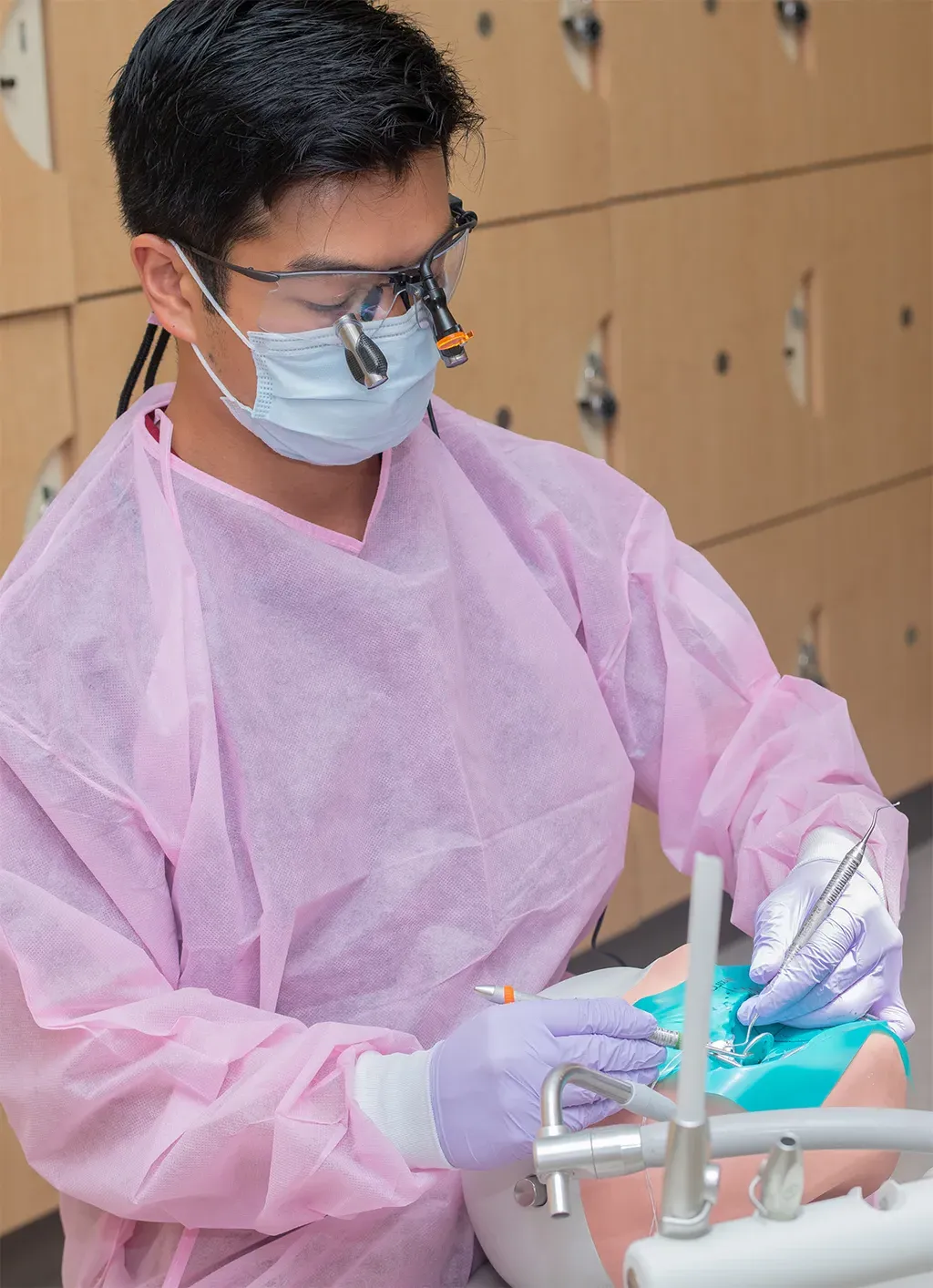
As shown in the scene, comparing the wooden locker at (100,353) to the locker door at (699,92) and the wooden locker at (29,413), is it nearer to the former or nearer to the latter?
the wooden locker at (29,413)

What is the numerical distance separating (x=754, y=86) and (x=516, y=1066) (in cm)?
171

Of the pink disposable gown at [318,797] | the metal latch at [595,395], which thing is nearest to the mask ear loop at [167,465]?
the pink disposable gown at [318,797]

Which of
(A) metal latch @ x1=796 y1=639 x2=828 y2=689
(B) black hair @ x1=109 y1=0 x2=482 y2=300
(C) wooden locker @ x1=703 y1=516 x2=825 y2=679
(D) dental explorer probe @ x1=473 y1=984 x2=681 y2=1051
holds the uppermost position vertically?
(B) black hair @ x1=109 y1=0 x2=482 y2=300

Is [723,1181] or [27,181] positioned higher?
[27,181]

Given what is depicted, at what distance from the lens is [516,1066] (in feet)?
2.99

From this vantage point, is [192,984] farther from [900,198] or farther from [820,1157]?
[900,198]

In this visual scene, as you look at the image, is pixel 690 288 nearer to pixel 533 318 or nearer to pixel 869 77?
pixel 533 318

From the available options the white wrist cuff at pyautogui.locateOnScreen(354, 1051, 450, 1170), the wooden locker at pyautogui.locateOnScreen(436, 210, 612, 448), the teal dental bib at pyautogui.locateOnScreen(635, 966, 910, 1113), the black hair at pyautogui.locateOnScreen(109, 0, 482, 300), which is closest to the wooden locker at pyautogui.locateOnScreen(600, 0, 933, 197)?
the wooden locker at pyautogui.locateOnScreen(436, 210, 612, 448)

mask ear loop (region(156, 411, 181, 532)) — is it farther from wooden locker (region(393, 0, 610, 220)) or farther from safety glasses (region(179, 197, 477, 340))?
wooden locker (region(393, 0, 610, 220))

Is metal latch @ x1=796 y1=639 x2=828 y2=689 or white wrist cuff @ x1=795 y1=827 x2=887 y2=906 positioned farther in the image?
metal latch @ x1=796 y1=639 x2=828 y2=689

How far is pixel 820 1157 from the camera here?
94 cm

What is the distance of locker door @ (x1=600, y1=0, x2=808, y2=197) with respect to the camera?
2.05m

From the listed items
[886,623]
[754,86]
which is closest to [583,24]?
[754,86]

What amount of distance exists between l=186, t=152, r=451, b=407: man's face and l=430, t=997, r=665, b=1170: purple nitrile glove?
1.53 feet
